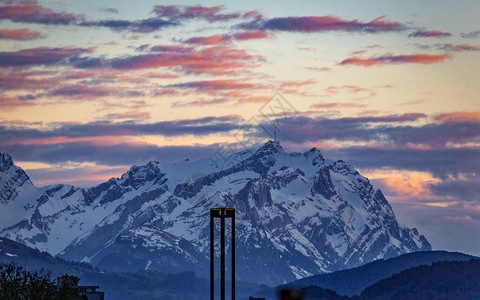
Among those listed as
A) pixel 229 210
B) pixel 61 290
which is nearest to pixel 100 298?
pixel 61 290

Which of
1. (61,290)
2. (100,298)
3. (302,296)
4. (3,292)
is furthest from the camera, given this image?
(100,298)

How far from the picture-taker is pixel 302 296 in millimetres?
39469

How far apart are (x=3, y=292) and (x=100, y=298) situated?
78.1 metres

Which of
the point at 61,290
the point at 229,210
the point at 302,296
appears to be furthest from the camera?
the point at 61,290

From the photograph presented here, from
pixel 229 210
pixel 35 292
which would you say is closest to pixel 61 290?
pixel 35 292

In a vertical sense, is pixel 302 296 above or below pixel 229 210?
below

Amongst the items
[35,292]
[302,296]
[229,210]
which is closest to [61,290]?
[35,292]

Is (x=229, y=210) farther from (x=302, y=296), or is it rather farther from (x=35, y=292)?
(x=35, y=292)

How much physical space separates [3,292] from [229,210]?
54583mm

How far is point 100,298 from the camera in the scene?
195m

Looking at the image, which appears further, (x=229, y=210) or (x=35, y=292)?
(x=35, y=292)

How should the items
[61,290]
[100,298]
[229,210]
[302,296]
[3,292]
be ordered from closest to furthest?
Answer: [302,296] < [229,210] < [3,292] < [61,290] < [100,298]

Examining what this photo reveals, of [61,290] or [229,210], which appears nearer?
[229,210]

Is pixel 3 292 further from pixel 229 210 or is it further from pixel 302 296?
pixel 302 296
